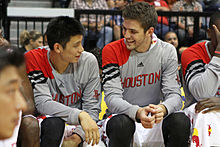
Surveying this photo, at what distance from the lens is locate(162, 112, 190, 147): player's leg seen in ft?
8.68

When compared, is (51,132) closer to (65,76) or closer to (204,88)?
(65,76)

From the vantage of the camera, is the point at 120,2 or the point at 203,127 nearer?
the point at 203,127

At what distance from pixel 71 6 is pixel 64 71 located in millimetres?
3373

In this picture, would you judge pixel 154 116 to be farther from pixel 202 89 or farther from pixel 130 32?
pixel 130 32

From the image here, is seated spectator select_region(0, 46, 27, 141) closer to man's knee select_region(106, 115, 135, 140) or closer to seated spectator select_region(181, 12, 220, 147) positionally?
man's knee select_region(106, 115, 135, 140)

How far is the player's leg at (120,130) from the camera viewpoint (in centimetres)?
261

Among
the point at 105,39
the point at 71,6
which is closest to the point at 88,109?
the point at 105,39

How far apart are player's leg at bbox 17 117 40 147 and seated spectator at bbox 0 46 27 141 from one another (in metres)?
1.26

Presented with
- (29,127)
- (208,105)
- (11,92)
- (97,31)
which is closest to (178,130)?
(208,105)

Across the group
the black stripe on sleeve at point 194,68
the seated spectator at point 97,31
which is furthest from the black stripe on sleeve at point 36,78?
the seated spectator at point 97,31

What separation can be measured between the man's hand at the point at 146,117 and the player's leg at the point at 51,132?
572 mm

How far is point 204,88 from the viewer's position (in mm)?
2816

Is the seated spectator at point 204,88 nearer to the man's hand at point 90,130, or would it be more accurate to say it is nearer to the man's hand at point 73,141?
the man's hand at point 90,130

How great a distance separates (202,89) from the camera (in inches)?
111
